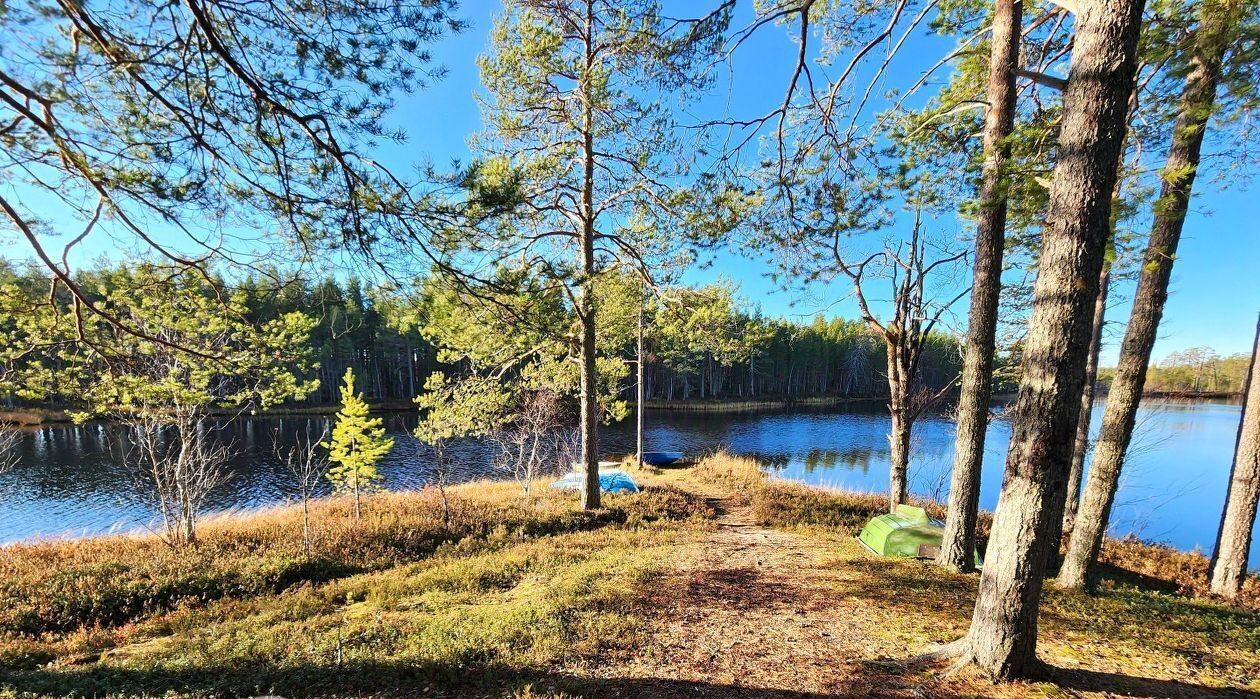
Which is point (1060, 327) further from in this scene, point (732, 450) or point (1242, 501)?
point (732, 450)

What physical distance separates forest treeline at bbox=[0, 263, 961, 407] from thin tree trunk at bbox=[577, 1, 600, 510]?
179 centimetres

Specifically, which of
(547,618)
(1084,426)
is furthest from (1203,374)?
(547,618)

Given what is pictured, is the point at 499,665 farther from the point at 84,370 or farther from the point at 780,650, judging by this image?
the point at 84,370

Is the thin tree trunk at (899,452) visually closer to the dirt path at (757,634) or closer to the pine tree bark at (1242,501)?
the dirt path at (757,634)

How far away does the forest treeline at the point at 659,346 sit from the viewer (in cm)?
422

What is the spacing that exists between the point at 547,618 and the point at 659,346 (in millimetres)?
16882

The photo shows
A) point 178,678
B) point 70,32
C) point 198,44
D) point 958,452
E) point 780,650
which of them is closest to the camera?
point 70,32

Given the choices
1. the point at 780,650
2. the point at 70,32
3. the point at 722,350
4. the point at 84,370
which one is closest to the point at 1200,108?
the point at 780,650

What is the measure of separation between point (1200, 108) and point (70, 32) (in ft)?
30.3

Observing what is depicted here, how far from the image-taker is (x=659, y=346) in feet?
70.2

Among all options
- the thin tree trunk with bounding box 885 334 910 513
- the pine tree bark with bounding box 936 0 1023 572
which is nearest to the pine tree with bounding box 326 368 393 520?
the pine tree bark with bounding box 936 0 1023 572

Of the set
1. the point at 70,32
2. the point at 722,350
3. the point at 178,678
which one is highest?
the point at 70,32

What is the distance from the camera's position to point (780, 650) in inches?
168

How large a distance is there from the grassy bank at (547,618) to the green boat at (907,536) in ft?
1.68
